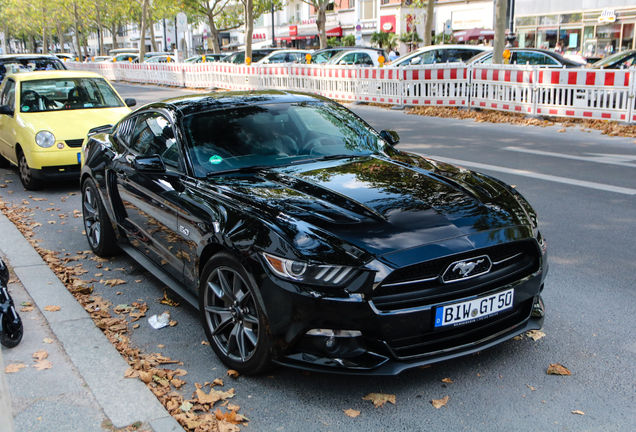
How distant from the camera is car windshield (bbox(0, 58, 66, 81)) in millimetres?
15102

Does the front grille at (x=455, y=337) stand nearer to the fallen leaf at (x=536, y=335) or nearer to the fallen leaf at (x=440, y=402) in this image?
the fallen leaf at (x=440, y=402)

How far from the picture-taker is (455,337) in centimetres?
328

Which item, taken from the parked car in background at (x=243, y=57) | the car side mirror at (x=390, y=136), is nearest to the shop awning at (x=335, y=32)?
the parked car in background at (x=243, y=57)

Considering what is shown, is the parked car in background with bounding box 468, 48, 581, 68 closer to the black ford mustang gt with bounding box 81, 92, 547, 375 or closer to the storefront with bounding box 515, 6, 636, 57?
the black ford mustang gt with bounding box 81, 92, 547, 375

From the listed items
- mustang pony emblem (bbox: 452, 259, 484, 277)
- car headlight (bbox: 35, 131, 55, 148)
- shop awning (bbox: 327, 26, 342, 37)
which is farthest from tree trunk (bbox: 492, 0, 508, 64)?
shop awning (bbox: 327, 26, 342, 37)

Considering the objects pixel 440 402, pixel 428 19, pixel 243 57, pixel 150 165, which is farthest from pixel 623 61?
pixel 243 57

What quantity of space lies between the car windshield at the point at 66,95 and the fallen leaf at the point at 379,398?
26.0 feet

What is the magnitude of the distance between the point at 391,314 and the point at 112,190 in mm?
3262

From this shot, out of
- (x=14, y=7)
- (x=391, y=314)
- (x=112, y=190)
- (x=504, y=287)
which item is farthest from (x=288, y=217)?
(x=14, y=7)

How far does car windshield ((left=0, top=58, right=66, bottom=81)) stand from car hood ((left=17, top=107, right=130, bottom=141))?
20.9ft

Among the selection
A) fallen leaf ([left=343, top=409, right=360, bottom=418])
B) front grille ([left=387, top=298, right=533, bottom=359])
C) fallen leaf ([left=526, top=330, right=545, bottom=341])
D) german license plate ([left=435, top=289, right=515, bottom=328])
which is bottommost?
fallen leaf ([left=343, top=409, right=360, bottom=418])

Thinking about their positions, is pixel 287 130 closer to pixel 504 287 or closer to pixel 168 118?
pixel 168 118

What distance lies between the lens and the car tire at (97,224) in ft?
18.8

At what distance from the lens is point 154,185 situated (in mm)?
4570
